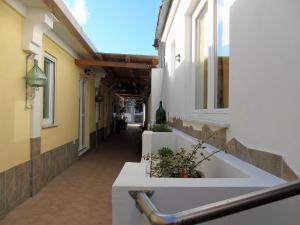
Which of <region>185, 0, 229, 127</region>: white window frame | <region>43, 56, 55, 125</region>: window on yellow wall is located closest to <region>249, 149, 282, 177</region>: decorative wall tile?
<region>185, 0, 229, 127</region>: white window frame

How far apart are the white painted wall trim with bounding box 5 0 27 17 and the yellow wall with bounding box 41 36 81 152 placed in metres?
1.00

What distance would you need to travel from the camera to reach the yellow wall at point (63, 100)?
5.19 metres

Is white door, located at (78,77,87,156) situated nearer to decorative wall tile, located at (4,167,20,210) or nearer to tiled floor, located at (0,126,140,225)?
tiled floor, located at (0,126,140,225)

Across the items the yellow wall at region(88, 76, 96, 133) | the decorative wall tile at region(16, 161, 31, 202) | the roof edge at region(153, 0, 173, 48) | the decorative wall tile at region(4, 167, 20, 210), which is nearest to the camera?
the decorative wall tile at region(4, 167, 20, 210)

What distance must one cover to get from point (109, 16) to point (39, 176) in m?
11.8

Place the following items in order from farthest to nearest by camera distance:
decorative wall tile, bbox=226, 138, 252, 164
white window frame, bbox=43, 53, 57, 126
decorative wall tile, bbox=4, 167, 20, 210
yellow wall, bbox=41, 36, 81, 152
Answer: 1. white window frame, bbox=43, 53, 57, 126
2. yellow wall, bbox=41, 36, 81, 152
3. decorative wall tile, bbox=4, 167, 20, 210
4. decorative wall tile, bbox=226, 138, 252, 164

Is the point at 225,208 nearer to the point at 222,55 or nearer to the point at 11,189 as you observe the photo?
the point at 222,55

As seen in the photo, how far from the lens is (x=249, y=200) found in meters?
0.91

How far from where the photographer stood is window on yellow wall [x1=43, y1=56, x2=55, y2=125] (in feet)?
17.3

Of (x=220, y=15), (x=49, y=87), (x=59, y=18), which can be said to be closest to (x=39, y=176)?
(x=49, y=87)

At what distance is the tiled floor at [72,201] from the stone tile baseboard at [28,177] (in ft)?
0.32

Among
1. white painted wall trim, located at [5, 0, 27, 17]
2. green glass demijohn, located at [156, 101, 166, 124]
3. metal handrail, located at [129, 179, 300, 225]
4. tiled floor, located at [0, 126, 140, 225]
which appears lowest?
tiled floor, located at [0, 126, 140, 225]

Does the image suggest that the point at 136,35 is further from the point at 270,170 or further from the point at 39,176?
the point at 270,170

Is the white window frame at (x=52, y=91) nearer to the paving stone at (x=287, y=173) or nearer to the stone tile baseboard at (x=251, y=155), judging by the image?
the stone tile baseboard at (x=251, y=155)
